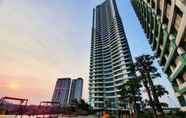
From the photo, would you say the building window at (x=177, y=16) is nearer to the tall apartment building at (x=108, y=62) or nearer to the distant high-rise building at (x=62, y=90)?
the tall apartment building at (x=108, y=62)

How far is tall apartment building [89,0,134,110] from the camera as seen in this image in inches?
3425

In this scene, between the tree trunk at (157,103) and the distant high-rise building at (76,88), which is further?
the distant high-rise building at (76,88)

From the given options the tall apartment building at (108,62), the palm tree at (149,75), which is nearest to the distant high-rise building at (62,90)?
the tall apartment building at (108,62)

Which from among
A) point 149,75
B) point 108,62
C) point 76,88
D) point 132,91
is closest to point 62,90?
point 76,88

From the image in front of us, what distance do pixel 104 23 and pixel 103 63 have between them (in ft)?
146

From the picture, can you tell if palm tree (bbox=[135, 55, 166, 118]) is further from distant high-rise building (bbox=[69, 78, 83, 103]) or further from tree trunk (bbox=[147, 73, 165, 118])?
distant high-rise building (bbox=[69, 78, 83, 103])

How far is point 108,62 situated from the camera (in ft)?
351

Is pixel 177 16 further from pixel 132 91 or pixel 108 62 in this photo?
pixel 108 62

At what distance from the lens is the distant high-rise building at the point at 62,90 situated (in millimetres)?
175750

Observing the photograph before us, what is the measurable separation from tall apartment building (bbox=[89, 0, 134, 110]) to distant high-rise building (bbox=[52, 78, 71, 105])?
80.7 meters

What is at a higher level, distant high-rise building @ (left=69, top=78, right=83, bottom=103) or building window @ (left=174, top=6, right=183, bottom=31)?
distant high-rise building @ (left=69, top=78, right=83, bottom=103)

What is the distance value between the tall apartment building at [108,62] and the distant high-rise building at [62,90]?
8073 cm

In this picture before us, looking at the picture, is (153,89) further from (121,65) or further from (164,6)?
(121,65)

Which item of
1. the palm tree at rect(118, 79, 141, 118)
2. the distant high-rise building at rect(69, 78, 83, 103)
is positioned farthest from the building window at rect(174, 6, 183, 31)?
the distant high-rise building at rect(69, 78, 83, 103)
